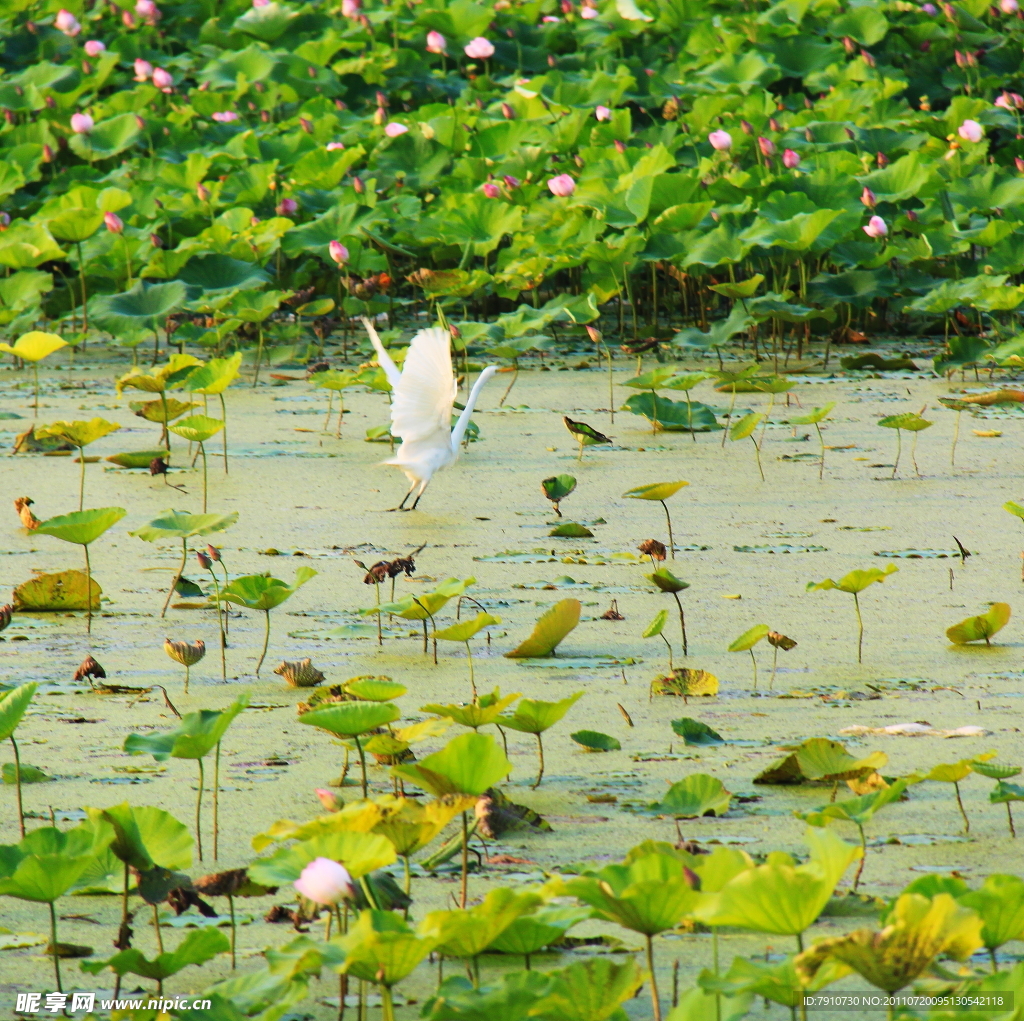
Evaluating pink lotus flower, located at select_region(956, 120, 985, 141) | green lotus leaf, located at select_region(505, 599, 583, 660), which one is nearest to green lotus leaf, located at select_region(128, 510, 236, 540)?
green lotus leaf, located at select_region(505, 599, 583, 660)

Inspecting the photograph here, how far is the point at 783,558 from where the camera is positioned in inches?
112

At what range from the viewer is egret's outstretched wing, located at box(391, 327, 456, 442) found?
3.19 meters

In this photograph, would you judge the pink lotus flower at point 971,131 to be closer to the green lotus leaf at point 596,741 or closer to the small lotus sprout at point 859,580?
the small lotus sprout at point 859,580

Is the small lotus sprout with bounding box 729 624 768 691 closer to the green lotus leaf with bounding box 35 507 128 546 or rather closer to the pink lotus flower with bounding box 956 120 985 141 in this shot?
the green lotus leaf with bounding box 35 507 128 546

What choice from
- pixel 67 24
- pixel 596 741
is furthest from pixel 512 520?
pixel 67 24

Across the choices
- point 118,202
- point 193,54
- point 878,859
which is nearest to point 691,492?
point 878,859

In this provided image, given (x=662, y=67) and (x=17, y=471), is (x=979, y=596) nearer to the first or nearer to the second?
(x=17, y=471)

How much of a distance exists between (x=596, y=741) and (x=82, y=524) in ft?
3.13

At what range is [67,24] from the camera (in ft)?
24.0

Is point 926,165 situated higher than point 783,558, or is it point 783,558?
point 926,165

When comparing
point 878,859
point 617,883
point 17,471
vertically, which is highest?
point 617,883

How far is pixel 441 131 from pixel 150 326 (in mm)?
1881

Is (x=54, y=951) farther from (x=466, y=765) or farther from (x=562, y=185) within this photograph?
(x=562, y=185)

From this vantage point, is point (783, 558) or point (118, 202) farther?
point (118, 202)
